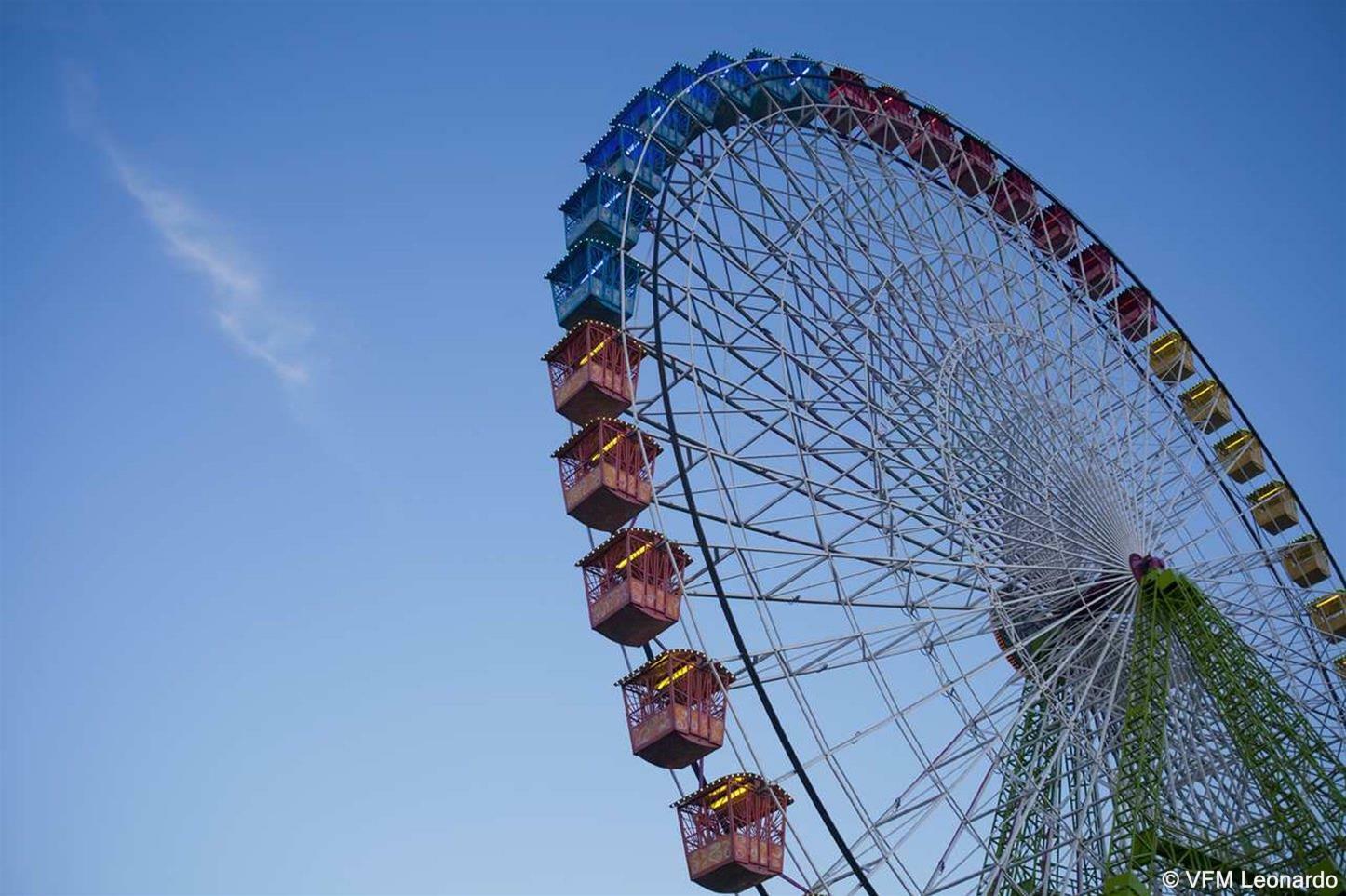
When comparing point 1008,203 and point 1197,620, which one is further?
point 1008,203

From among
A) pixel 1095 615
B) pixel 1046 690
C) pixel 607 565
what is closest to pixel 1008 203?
pixel 1095 615

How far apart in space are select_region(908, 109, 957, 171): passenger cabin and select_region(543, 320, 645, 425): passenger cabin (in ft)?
30.8

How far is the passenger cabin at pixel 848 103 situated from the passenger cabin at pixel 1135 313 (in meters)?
7.27

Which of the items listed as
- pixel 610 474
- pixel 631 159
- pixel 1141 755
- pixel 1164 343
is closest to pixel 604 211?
pixel 631 159

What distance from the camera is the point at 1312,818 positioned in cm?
1992

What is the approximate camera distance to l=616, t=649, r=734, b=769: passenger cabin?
63.4 feet

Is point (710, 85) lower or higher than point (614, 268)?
higher

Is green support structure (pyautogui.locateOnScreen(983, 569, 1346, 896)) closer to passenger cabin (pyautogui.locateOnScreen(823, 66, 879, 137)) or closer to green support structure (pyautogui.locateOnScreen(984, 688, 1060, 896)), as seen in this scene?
green support structure (pyautogui.locateOnScreen(984, 688, 1060, 896))

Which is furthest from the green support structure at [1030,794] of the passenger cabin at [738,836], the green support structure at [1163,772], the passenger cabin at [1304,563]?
the passenger cabin at [1304,563]

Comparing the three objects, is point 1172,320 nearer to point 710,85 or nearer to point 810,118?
point 810,118

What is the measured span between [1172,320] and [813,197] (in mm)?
10834

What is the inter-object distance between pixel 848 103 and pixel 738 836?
47.8 feet

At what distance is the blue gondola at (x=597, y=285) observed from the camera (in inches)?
866

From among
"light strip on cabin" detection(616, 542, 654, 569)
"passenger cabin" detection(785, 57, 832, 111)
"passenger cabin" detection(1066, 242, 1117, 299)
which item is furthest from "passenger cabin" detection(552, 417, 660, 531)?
"passenger cabin" detection(1066, 242, 1117, 299)
